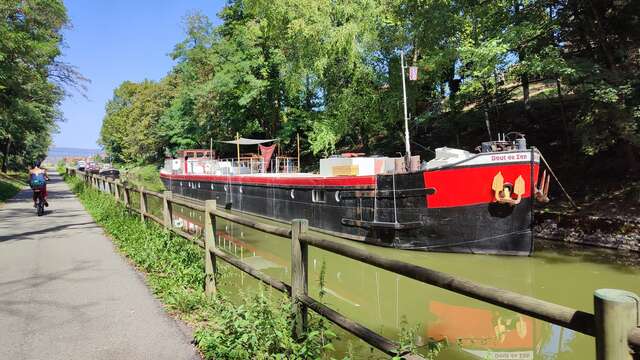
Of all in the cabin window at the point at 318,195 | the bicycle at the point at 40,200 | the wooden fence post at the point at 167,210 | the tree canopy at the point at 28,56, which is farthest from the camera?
the tree canopy at the point at 28,56

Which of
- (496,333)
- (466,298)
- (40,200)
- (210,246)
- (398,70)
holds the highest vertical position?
(398,70)

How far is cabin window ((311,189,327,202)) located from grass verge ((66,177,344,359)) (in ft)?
23.7

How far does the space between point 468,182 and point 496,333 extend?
5.34 m

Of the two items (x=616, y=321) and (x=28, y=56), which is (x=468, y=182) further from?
(x=28, y=56)

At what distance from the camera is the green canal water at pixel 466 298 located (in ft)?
21.0

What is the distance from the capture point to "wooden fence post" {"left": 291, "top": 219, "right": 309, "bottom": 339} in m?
3.92

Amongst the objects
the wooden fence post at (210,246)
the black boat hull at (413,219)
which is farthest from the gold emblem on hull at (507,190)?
the wooden fence post at (210,246)

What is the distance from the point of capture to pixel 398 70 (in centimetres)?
2289

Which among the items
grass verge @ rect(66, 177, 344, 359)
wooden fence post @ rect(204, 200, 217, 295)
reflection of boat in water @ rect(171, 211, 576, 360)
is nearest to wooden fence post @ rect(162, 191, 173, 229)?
grass verge @ rect(66, 177, 344, 359)

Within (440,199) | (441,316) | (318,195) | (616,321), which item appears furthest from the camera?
(318,195)

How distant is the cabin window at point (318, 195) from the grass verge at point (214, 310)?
722 cm

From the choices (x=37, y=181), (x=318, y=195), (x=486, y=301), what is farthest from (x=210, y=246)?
(x=37, y=181)

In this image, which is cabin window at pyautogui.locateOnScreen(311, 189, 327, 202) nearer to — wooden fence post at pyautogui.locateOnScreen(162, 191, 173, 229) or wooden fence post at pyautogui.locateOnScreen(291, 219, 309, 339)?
wooden fence post at pyautogui.locateOnScreen(162, 191, 173, 229)

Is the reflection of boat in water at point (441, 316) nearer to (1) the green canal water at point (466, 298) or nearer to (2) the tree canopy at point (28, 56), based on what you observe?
(1) the green canal water at point (466, 298)
